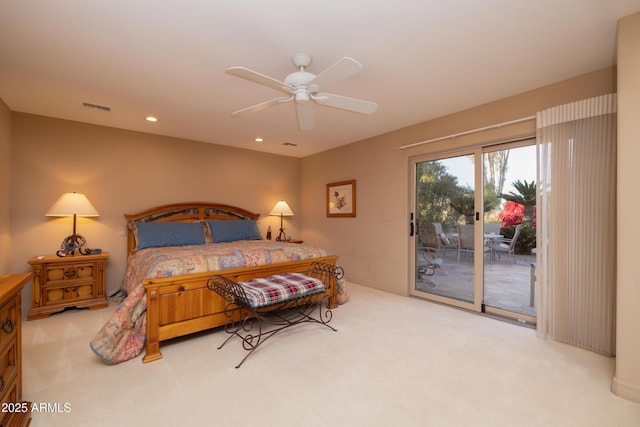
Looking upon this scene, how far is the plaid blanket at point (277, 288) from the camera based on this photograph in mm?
2453

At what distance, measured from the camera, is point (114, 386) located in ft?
6.48

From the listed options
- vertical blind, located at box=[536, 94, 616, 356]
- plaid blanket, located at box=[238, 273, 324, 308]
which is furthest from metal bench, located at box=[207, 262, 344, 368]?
vertical blind, located at box=[536, 94, 616, 356]

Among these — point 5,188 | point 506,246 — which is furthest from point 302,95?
point 5,188

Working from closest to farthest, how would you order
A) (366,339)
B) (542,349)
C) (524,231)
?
(542,349) → (366,339) → (524,231)

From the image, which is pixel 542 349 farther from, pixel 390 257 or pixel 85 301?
pixel 85 301

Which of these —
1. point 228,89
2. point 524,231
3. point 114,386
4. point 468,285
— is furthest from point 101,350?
point 524,231

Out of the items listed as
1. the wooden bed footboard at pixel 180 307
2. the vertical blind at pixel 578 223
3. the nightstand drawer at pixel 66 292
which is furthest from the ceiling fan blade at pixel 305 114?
the nightstand drawer at pixel 66 292

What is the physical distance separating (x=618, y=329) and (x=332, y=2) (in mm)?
2807

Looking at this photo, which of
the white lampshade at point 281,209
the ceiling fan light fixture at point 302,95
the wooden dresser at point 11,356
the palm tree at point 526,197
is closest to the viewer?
the wooden dresser at point 11,356

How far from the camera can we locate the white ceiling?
1.83 meters

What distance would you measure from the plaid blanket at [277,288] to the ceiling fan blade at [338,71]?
5.67 ft

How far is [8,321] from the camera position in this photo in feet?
4.89

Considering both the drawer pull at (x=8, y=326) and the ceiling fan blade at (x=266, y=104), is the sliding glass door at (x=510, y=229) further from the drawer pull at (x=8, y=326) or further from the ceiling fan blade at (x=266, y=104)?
the drawer pull at (x=8, y=326)

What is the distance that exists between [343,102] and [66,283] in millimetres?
3802
